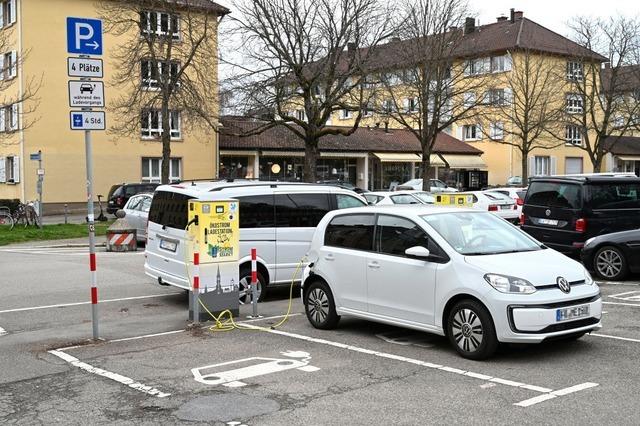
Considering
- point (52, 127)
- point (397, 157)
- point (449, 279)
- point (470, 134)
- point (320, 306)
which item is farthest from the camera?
point (470, 134)

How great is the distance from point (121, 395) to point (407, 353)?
309cm

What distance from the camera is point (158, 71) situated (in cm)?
3089

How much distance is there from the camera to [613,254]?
13133 mm

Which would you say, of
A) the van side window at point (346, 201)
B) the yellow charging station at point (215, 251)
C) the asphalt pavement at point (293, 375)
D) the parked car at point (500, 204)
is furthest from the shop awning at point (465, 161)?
the yellow charging station at point (215, 251)

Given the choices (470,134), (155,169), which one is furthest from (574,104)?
(155,169)

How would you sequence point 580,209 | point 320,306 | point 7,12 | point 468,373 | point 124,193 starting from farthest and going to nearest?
point 7,12 < point 124,193 < point 580,209 < point 320,306 < point 468,373

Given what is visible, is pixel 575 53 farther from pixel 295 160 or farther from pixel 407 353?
pixel 407 353

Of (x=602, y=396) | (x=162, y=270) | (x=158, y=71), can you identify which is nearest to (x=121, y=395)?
(x=602, y=396)

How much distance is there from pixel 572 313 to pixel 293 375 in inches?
116

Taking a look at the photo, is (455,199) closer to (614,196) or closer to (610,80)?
(614,196)

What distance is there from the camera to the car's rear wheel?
42.7ft

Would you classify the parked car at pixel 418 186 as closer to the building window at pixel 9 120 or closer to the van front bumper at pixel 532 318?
the building window at pixel 9 120

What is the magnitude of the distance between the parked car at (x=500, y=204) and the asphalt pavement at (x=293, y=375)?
54.1 feet

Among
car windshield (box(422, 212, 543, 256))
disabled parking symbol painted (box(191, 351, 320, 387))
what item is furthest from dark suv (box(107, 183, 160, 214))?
disabled parking symbol painted (box(191, 351, 320, 387))
